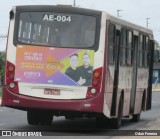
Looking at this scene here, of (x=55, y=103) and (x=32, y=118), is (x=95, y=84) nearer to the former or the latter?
(x=55, y=103)

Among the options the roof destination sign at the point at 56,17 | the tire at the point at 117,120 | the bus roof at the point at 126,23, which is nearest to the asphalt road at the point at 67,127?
the tire at the point at 117,120

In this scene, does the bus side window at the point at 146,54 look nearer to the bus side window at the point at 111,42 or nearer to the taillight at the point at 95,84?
the bus side window at the point at 111,42

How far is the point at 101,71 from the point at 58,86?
3.74 ft

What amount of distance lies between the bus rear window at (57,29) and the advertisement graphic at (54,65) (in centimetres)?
19

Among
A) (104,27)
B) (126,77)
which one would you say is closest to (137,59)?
(126,77)

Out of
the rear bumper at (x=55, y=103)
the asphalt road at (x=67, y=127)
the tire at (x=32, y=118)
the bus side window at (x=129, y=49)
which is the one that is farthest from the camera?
the bus side window at (x=129, y=49)

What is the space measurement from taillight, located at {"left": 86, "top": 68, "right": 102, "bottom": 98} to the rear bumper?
111 mm

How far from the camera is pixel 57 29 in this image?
17.3 meters

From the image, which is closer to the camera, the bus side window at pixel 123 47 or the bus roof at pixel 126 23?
the bus roof at pixel 126 23

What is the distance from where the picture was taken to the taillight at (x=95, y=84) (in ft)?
55.5

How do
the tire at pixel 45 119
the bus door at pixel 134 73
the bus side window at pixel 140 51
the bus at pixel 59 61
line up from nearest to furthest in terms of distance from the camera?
1. the bus at pixel 59 61
2. the tire at pixel 45 119
3. the bus door at pixel 134 73
4. the bus side window at pixel 140 51

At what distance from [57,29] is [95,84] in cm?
172

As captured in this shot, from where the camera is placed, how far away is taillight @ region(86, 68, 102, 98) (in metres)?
16.9

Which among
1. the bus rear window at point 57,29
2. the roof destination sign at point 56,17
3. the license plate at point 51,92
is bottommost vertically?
the license plate at point 51,92
